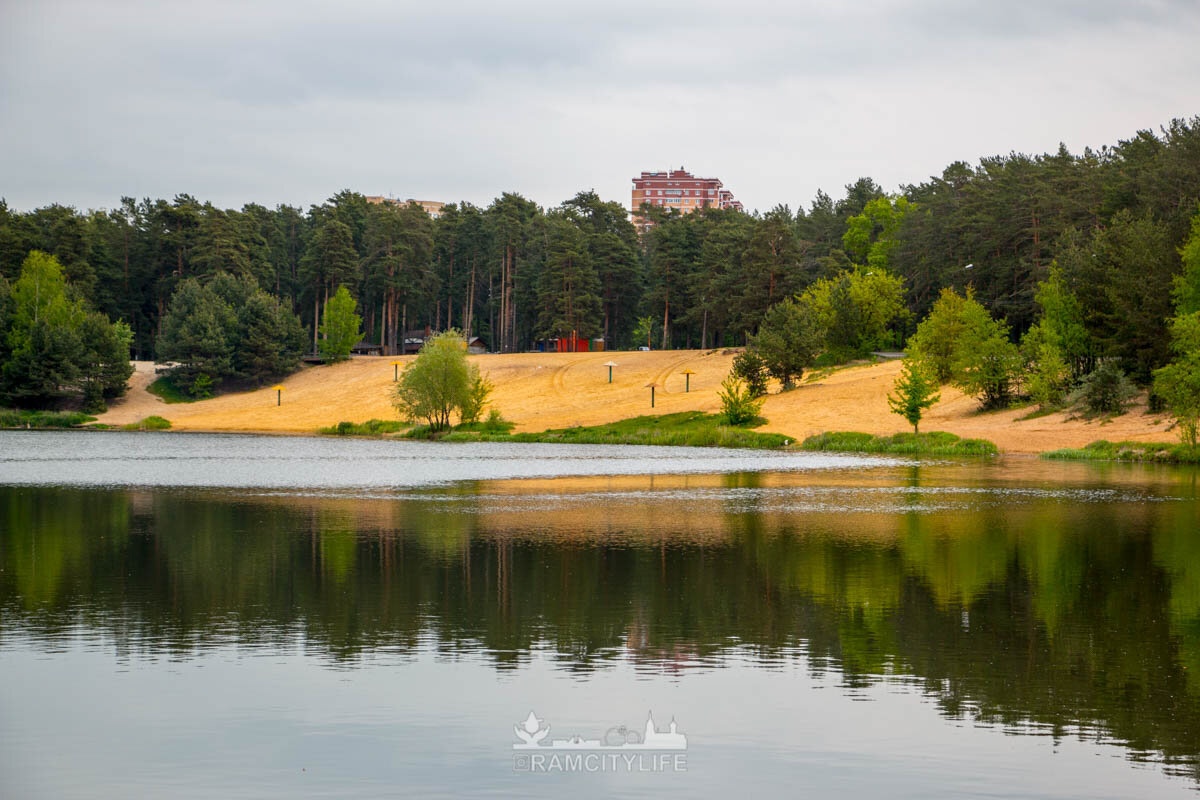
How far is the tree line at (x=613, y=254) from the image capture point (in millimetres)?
96000

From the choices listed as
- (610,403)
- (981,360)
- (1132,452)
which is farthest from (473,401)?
(1132,452)

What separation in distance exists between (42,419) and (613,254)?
63320mm

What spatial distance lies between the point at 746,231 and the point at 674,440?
53.0 m

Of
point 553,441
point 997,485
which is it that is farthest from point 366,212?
point 997,485

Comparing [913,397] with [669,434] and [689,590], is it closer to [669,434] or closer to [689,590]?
[669,434]

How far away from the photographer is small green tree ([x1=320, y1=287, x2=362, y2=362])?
130 metres

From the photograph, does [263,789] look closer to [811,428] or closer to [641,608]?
[641,608]

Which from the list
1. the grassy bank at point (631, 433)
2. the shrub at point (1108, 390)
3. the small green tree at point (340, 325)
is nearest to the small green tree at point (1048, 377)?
the shrub at point (1108, 390)

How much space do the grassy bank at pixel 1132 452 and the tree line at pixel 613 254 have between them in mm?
13760

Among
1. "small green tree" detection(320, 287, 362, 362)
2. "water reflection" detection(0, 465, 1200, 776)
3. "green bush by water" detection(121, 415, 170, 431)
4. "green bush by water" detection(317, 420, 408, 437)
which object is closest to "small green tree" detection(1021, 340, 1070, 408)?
"water reflection" detection(0, 465, 1200, 776)

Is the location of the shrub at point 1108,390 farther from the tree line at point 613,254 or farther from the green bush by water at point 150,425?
the green bush by water at point 150,425

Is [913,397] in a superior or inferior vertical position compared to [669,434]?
superior

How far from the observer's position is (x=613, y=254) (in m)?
141

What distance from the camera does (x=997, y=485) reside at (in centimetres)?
4588
